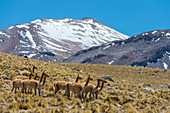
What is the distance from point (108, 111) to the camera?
1402cm

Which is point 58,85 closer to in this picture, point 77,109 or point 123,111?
point 77,109

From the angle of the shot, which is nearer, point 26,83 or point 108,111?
point 108,111

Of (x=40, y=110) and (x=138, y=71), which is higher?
(x=138, y=71)

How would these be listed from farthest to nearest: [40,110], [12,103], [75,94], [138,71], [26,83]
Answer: [138,71] → [75,94] → [26,83] → [12,103] → [40,110]

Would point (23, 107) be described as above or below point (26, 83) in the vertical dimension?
below

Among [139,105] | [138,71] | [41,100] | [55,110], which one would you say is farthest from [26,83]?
[138,71]

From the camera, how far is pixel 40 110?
12508 millimetres

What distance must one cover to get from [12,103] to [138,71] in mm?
47936

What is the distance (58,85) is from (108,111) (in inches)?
206

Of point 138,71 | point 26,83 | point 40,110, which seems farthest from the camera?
point 138,71

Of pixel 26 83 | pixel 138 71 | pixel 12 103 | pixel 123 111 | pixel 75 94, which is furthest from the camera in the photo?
pixel 138 71

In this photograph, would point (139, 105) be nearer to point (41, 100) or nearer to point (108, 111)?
point (108, 111)

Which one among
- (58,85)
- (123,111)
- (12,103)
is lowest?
(123,111)

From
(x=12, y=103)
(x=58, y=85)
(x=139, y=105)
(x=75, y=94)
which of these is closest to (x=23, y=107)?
(x=12, y=103)
